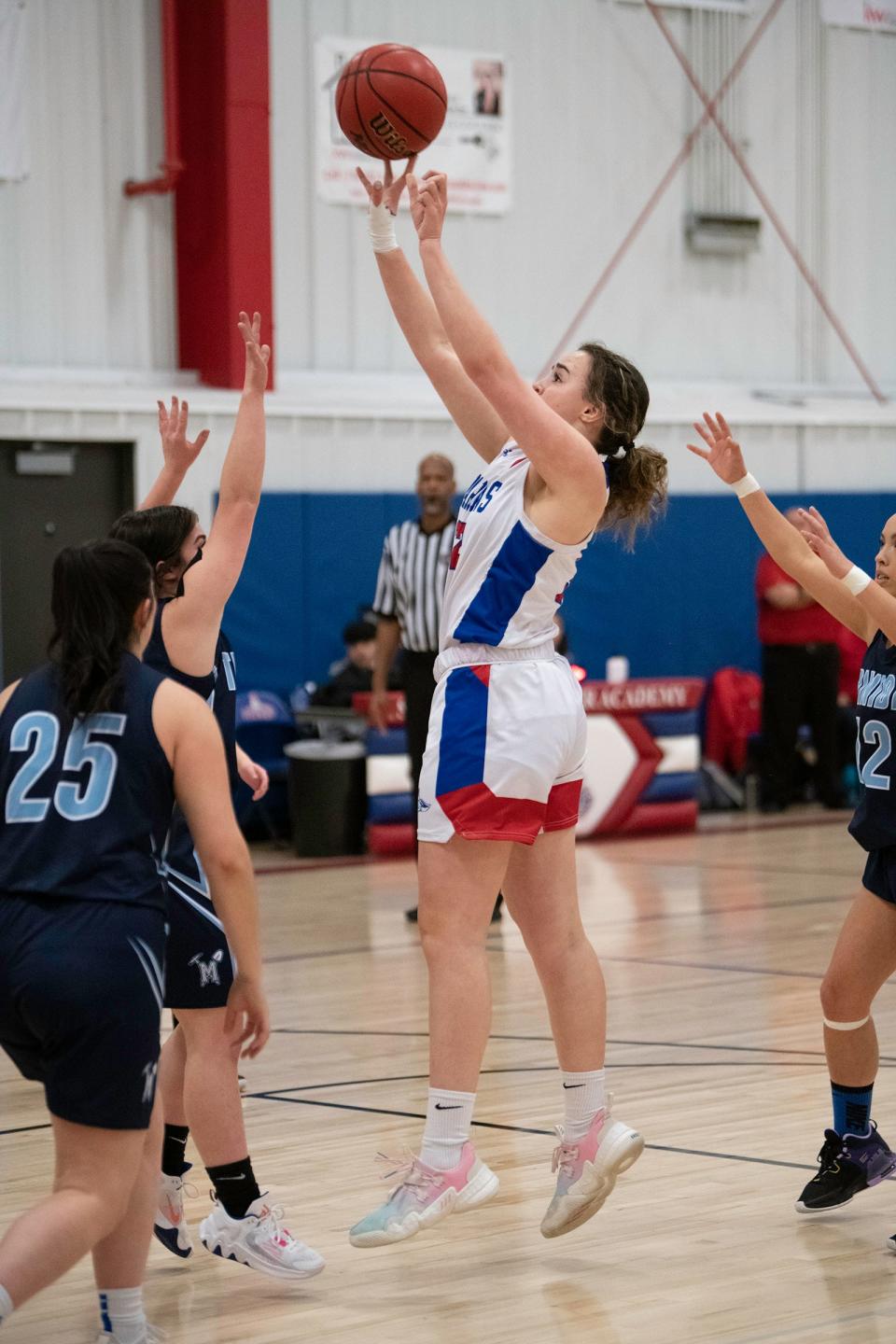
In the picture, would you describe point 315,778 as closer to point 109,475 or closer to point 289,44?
point 109,475

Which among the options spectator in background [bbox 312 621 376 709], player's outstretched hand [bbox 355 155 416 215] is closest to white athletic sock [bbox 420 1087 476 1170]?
player's outstretched hand [bbox 355 155 416 215]

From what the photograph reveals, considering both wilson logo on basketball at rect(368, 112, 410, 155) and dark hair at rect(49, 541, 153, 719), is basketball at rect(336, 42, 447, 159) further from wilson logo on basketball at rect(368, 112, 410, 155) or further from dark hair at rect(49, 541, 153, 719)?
dark hair at rect(49, 541, 153, 719)

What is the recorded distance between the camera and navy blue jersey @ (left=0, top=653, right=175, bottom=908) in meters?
2.96

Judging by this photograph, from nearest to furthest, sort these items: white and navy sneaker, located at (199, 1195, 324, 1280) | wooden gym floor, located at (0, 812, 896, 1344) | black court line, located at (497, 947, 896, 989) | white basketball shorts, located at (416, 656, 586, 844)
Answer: wooden gym floor, located at (0, 812, 896, 1344) → white and navy sneaker, located at (199, 1195, 324, 1280) → white basketball shorts, located at (416, 656, 586, 844) → black court line, located at (497, 947, 896, 989)

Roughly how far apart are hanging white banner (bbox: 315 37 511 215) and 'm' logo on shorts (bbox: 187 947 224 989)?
32.3 feet

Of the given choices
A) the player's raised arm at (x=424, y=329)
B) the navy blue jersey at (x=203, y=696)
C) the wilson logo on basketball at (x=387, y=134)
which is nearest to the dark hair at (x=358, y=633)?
the wilson logo on basketball at (x=387, y=134)

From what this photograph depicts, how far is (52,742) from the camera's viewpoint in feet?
9.87

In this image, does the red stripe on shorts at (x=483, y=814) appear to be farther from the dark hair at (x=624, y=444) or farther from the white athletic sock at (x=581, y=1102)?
the dark hair at (x=624, y=444)

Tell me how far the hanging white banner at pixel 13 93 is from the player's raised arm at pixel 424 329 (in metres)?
8.01

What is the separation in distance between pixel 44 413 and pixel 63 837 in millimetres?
8827

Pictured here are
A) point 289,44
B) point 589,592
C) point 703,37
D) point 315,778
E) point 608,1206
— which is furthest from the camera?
point 703,37

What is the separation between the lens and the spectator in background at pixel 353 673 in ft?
38.1

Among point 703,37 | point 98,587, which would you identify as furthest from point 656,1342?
point 703,37

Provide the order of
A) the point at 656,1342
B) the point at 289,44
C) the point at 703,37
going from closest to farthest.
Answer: the point at 656,1342 < the point at 289,44 < the point at 703,37
